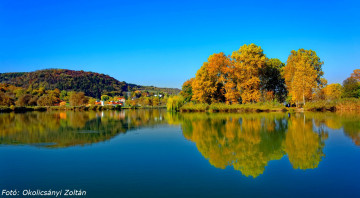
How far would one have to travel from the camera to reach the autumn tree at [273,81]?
41.1 meters

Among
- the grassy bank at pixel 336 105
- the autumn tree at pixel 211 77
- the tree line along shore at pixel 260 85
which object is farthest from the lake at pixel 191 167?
the autumn tree at pixel 211 77

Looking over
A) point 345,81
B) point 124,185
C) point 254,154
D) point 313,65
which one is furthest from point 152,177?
point 345,81

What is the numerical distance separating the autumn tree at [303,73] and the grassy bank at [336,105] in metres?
1.67

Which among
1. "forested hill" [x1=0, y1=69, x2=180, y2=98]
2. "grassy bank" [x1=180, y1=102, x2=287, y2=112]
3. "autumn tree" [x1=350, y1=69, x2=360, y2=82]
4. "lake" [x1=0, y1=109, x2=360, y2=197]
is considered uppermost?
"forested hill" [x1=0, y1=69, x2=180, y2=98]

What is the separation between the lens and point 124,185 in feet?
19.9

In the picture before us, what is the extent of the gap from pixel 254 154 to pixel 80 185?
5673mm

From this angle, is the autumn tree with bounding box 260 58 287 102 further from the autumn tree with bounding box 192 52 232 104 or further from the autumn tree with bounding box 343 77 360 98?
the autumn tree with bounding box 343 77 360 98

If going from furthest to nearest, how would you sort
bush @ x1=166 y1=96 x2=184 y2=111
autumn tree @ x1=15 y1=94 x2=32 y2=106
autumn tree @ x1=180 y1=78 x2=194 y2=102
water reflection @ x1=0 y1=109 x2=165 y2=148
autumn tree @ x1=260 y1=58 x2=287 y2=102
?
autumn tree @ x1=15 y1=94 x2=32 y2=106 → autumn tree @ x1=180 y1=78 x2=194 y2=102 → bush @ x1=166 y1=96 x2=184 y2=111 → autumn tree @ x1=260 y1=58 x2=287 y2=102 → water reflection @ x1=0 y1=109 x2=165 y2=148

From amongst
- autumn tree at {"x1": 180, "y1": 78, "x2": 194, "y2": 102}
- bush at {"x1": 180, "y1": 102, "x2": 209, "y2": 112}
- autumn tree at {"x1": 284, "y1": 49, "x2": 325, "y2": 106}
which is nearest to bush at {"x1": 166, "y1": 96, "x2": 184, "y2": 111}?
bush at {"x1": 180, "y1": 102, "x2": 209, "y2": 112}

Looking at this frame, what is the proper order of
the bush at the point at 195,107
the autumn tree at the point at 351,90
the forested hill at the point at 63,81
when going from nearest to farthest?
the autumn tree at the point at 351,90 → the bush at the point at 195,107 → the forested hill at the point at 63,81

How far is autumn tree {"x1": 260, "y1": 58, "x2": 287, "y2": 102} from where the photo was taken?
135 ft

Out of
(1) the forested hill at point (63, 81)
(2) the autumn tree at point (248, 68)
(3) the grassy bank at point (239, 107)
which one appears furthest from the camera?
(1) the forested hill at point (63, 81)

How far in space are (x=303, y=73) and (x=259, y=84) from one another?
20.2 ft

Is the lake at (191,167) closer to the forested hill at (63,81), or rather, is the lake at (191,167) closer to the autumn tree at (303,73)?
the autumn tree at (303,73)
